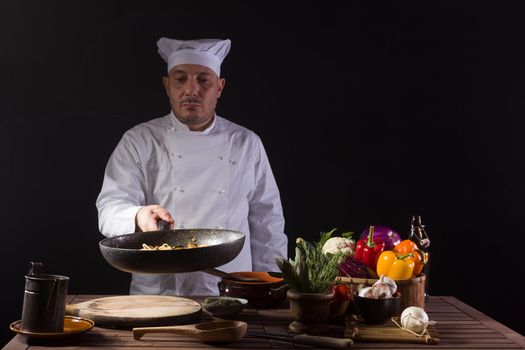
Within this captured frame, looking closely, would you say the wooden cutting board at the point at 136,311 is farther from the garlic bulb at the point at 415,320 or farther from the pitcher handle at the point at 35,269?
the garlic bulb at the point at 415,320

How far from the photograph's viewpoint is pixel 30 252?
13.5 ft

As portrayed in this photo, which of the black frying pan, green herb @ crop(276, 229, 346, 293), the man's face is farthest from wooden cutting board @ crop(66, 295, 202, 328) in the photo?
the man's face

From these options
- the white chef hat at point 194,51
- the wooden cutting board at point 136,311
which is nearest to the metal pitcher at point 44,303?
the wooden cutting board at point 136,311

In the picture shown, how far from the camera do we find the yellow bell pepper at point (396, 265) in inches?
91.0

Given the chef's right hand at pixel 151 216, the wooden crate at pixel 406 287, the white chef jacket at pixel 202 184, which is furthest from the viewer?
the white chef jacket at pixel 202 184

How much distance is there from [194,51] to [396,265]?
1823 millimetres

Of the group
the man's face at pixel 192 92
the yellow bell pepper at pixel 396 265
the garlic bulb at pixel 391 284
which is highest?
the man's face at pixel 192 92

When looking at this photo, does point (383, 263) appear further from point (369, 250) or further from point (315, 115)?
point (315, 115)

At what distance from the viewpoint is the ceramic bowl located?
7.27 feet

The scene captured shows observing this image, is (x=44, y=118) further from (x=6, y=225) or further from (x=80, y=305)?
(x=80, y=305)

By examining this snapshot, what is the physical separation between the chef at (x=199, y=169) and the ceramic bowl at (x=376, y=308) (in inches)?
54.8

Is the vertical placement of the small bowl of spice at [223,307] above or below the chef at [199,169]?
below

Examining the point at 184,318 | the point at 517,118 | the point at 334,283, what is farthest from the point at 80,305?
the point at 517,118

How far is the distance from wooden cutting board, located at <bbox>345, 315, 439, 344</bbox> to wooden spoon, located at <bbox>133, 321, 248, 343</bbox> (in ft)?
1.05
